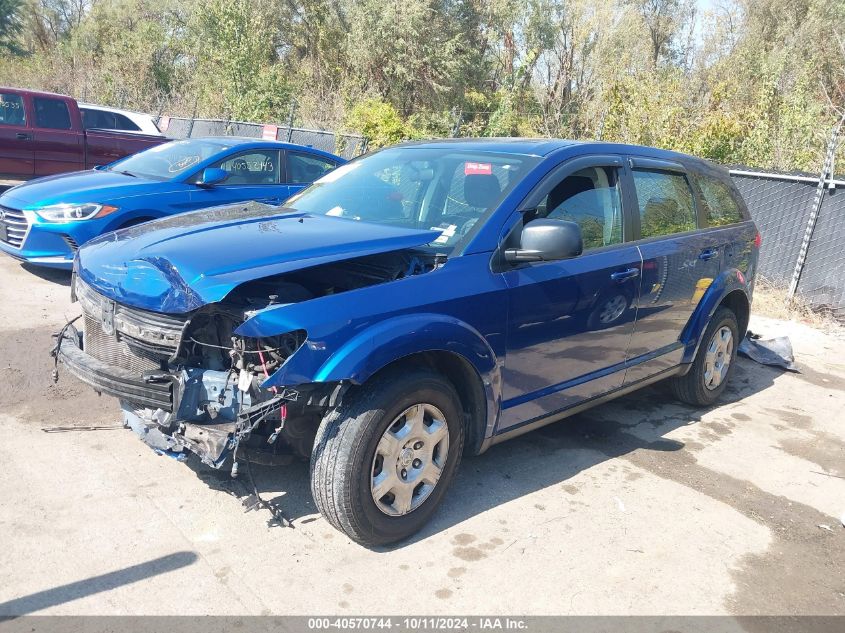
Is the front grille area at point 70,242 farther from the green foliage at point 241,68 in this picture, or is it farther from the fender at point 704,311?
the green foliage at point 241,68

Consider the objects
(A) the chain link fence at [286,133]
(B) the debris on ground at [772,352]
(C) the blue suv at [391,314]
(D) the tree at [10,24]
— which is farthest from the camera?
(D) the tree at [10,24]

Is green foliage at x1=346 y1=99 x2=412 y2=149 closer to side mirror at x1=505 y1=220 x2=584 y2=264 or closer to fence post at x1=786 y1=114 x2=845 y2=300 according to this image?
fence post at x1=786 y1=114 x2=845 y2=300

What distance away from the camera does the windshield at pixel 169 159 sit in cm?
781

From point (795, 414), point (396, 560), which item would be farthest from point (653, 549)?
point (795, 414)

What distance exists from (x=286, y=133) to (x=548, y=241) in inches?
514

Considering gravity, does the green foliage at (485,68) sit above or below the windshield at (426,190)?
above

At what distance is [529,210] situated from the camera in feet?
12.6

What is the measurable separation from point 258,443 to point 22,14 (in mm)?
41303

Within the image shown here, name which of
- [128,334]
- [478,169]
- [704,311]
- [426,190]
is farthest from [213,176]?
[704,311]

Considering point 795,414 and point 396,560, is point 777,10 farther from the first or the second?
point 396,560

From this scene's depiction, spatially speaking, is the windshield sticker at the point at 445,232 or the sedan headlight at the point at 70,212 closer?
the windshield sticker at the point at 445,232

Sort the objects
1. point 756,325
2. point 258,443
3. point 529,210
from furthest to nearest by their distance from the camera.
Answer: point 756,325 → point 529,210 → point 258,443

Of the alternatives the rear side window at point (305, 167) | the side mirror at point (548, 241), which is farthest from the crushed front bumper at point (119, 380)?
the rear side window at point (305, 167)

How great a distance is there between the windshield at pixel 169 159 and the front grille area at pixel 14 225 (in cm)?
126
